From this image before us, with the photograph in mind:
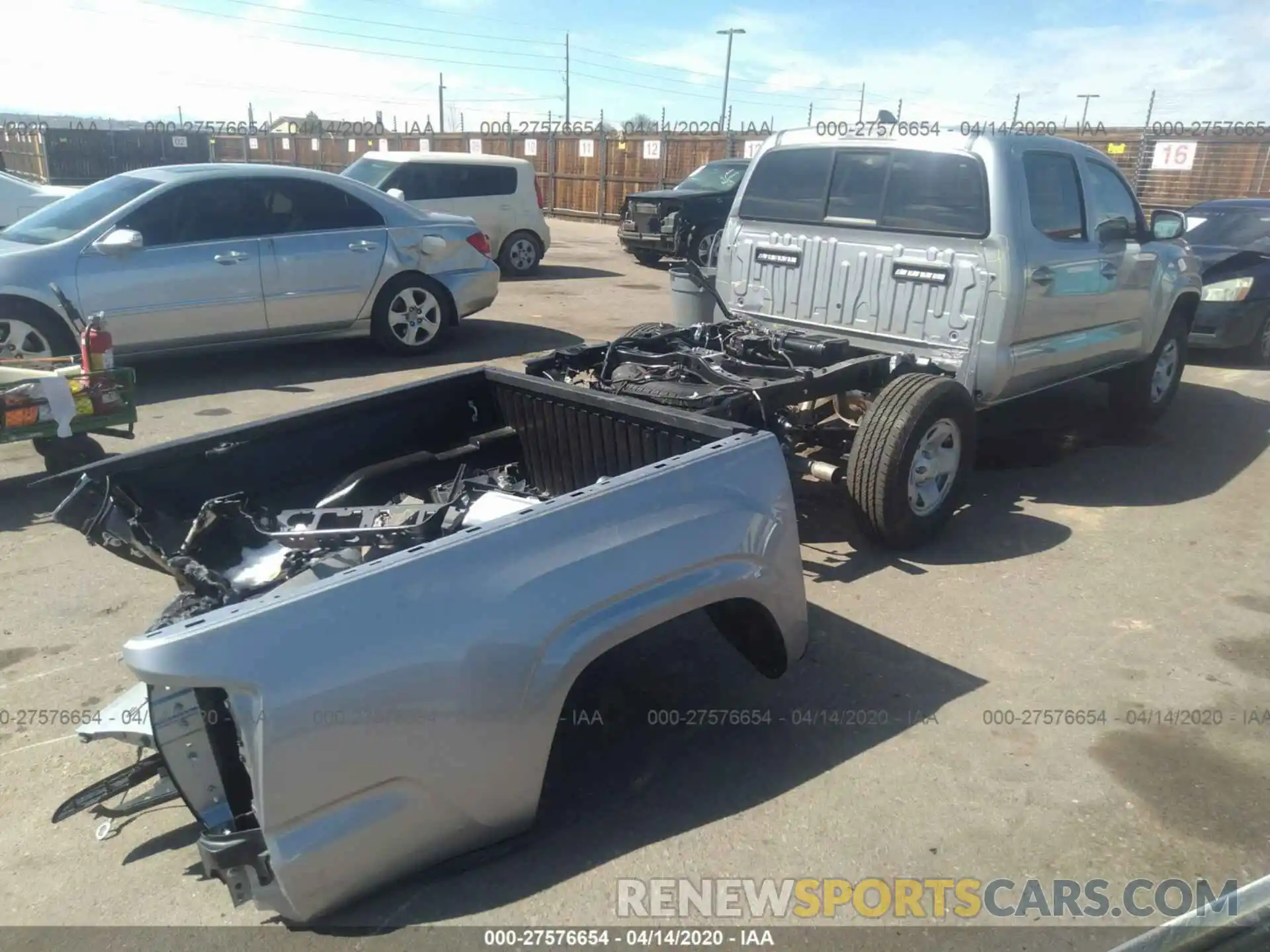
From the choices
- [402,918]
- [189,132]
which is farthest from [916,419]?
[189,132]

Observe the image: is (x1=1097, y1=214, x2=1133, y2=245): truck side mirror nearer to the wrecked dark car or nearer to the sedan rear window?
the sedan rear window

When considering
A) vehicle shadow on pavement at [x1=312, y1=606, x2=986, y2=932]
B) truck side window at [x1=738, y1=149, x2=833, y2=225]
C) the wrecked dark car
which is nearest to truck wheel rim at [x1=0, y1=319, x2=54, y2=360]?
truck side window at [x1=738, y1=149, x2=833, y2=225]

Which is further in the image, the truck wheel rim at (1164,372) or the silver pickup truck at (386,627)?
the truck wheel rim at (1164,372)

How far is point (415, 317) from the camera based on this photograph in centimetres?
886

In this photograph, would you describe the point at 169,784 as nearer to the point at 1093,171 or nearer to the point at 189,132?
the point at 1093,171

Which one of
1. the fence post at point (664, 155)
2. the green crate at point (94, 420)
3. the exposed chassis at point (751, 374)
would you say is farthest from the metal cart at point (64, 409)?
the fence post at point (664, 155)

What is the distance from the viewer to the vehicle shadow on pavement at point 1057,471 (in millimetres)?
4977

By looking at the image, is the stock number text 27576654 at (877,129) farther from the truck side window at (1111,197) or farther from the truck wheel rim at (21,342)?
the truck wheel rim at (21,342)

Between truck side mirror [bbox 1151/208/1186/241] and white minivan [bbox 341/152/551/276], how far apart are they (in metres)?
8.91

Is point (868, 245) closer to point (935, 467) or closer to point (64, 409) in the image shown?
point (935, 467)

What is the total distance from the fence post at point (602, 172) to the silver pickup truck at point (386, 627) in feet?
75.3

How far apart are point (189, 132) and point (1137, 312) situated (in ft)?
89.5

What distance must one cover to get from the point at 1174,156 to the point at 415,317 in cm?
1677

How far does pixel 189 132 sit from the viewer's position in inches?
1058
